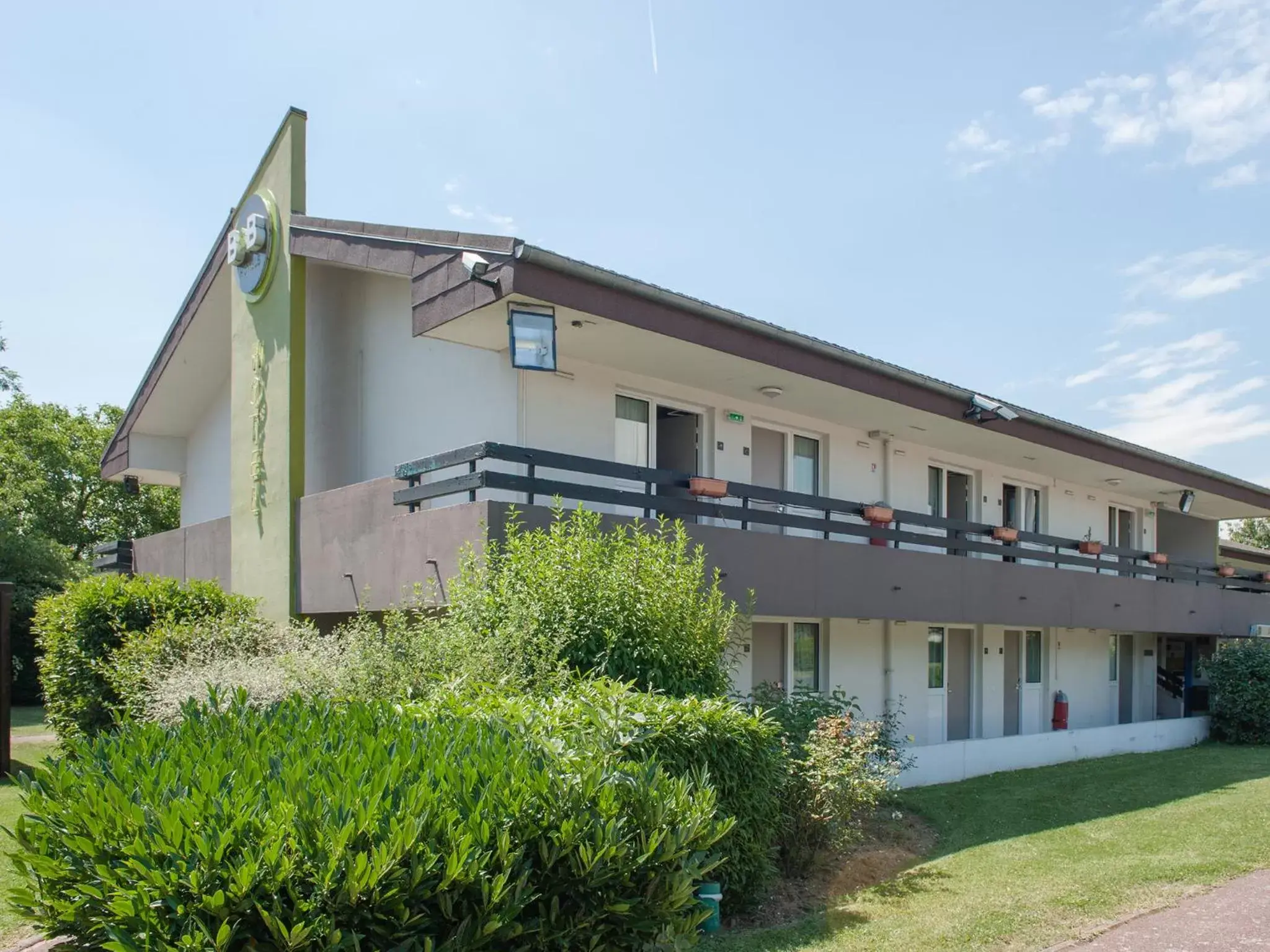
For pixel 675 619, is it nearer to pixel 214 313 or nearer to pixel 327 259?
pixel 327 259

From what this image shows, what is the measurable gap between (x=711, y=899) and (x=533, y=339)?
5.89 meters

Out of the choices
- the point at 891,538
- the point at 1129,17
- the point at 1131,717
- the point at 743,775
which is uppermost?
the point at 1129,17

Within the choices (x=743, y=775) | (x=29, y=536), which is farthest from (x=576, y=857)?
(x=29, y=536)

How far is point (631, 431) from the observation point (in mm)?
13891

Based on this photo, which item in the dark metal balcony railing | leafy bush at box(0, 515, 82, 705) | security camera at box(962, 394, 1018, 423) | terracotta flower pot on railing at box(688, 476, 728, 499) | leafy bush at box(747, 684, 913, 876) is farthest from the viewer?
leafy bush at box(0, 515, 82, 705)

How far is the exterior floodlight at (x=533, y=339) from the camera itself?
10906 millimetres

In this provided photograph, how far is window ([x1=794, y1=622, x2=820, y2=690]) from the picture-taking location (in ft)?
53.4

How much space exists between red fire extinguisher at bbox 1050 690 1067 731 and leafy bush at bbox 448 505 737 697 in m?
14.1

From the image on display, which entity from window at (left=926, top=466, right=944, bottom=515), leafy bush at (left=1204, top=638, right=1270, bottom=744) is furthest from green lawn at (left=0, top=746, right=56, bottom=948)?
leafy bush at (left=1204, top=638, right=1270, bottom=744)

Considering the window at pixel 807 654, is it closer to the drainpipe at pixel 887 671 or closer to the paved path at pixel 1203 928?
the drainpipe at pixel 887 671

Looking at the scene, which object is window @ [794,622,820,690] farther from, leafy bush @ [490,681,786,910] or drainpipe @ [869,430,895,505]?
leafy bush @ [490,681,786,910]

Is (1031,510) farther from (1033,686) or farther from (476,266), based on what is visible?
(476,266)

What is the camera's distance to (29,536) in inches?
1201

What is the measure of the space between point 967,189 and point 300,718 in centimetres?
1068
